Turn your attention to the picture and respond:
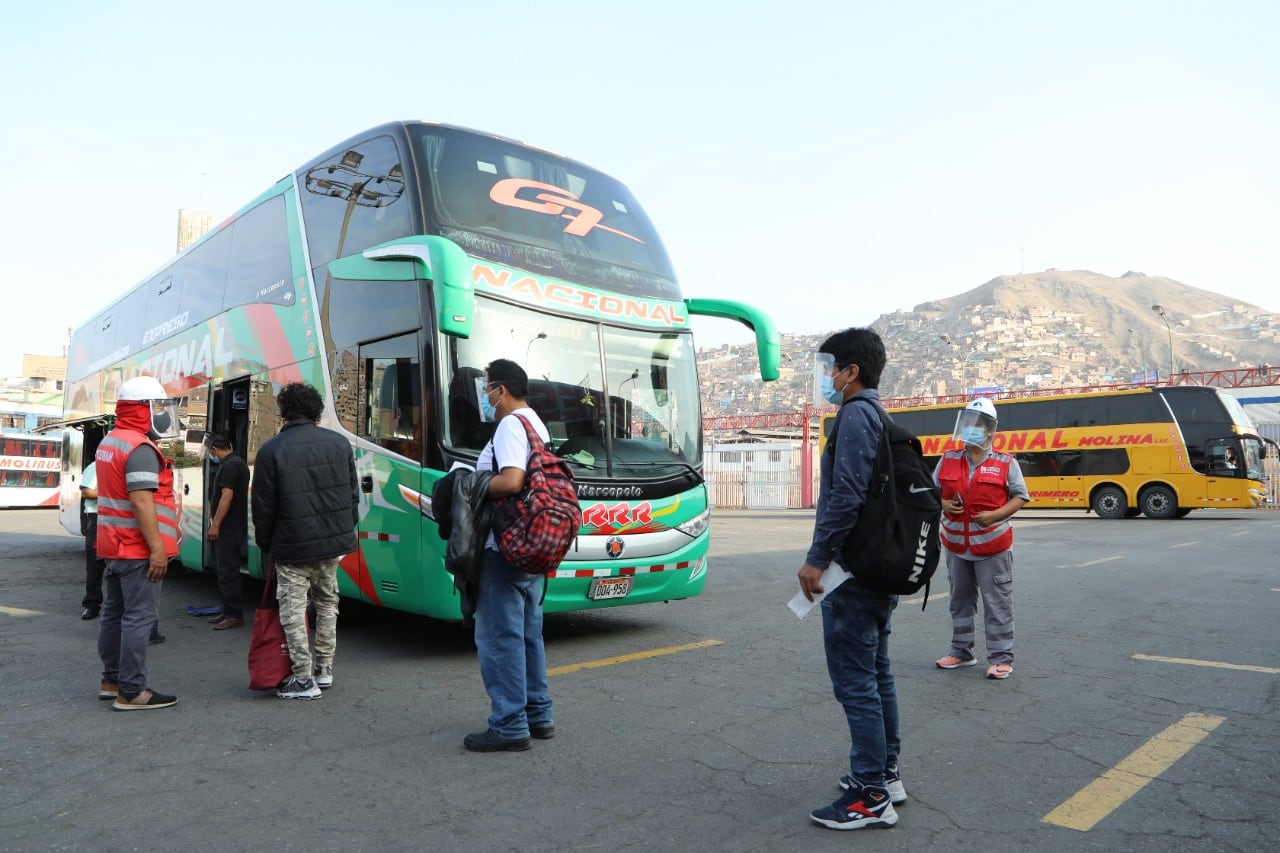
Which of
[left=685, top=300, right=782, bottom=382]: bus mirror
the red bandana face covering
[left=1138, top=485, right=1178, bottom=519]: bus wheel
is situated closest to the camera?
the red bandana face covering

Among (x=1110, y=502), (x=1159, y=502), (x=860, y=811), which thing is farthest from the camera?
(x=1110, y=502)

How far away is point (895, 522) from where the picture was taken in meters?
3.49

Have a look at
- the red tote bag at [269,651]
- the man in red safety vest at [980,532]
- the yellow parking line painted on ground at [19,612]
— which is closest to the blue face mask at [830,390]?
the man in red safety vest at [980,532]

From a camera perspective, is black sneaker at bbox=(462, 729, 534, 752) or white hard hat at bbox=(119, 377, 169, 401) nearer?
black sneaker at bbox=(462, 729, 534, 752)

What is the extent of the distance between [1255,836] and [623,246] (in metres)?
5.94

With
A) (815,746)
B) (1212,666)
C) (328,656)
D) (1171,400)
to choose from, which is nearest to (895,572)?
(815,746)

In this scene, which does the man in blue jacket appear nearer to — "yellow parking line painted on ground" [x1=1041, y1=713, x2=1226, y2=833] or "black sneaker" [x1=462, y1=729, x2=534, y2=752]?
"yellow parking line painted on ground" [x1=1041, y1=713, x2=1226, y2=833]

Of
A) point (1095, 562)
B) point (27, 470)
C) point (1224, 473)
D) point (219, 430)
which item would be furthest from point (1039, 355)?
point (219, 430)

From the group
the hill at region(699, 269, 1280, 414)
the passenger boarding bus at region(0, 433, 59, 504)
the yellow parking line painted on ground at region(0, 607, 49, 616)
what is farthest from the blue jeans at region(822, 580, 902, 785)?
the hill at region(699, 269, 1280, 414)

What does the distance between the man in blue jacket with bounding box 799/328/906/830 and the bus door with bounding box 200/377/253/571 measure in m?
6.47

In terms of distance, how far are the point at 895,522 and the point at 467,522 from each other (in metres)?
2.01

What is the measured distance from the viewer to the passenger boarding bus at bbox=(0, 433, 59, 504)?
31500 mm

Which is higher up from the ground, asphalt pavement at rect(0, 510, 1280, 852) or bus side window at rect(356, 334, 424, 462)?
bus side window at rect(356, 334, 424, 462)

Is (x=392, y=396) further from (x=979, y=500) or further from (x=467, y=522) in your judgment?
(x=979, y=500)
